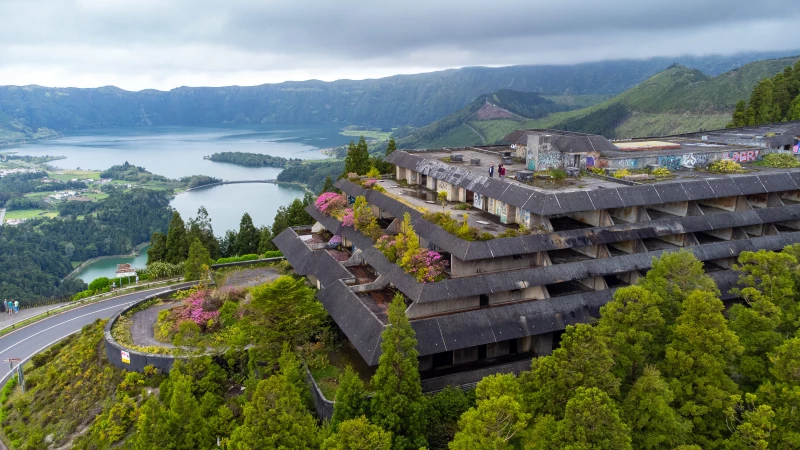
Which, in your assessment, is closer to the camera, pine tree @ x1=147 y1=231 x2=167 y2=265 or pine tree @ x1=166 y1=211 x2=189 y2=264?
pine tree @ x1=166 y1=211 x2=189 y2=264

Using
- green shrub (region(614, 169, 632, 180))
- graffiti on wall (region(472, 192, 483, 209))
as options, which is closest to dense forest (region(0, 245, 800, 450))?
graffiti on wall (region(472, 192, 483, 209))

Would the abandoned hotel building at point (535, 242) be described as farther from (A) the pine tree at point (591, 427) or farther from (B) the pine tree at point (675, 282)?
(A) the pine tree at point (591, 427)

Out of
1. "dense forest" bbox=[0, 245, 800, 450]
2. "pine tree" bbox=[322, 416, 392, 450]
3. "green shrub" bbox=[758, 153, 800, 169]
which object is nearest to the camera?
"dense forest" bbox=[0, 245, 800, 450]

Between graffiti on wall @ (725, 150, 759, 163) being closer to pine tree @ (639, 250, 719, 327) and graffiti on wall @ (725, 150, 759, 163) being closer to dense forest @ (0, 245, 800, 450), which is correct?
dense forest @ (0, 245, 800, 450)

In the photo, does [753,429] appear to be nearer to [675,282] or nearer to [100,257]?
[675,282]

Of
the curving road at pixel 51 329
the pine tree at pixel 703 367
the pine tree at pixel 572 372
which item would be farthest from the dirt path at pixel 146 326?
the pine tree at pixel 703 367

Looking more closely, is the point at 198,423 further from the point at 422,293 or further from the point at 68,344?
the point at 68,344
